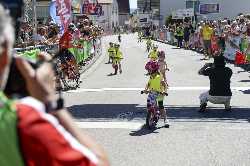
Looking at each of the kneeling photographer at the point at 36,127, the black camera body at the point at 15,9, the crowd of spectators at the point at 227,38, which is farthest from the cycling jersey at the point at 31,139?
the crowd of spectators at the point at 227,38

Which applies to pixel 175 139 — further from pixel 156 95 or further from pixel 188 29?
pixel 188 29

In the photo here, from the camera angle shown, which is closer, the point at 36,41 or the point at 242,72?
the point at 36,41

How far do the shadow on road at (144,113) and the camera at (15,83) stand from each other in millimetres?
9851

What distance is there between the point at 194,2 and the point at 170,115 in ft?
120

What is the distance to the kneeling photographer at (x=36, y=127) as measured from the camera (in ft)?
5.27

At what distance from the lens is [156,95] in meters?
11.1

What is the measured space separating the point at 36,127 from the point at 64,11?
17.0 metres

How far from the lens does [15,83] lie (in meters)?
1.98

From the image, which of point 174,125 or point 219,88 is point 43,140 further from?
point 219,88

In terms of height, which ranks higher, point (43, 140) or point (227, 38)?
point (43, 140)

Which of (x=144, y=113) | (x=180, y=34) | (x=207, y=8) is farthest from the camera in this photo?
(x=207, y=8)

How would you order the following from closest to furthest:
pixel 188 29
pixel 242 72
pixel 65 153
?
pixel 65 153, pixel 242 72, pixel 188 29

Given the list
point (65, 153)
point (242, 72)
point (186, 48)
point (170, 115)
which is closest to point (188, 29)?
point (186, 48)

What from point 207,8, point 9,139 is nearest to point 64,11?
point 9,139
